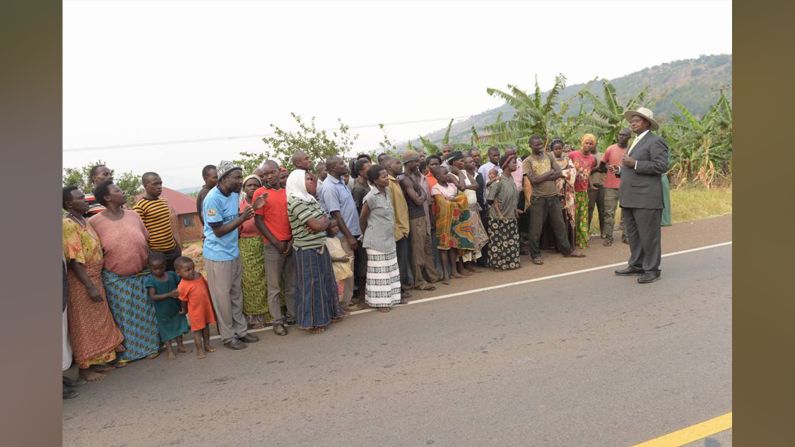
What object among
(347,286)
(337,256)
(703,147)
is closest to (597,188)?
(347,286)

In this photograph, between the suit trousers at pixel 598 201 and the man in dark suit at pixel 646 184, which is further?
the suit trousers at pixel 598 201

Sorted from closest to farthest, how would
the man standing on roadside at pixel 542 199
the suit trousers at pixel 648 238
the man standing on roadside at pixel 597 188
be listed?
the suit trousers at pixel 648 238 < the man standing on roadside at pixel 542 199 < the man standing on roadside at pixel 597 188

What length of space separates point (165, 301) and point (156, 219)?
82 centimetres

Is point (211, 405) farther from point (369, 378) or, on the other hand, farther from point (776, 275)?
point (776, 275)

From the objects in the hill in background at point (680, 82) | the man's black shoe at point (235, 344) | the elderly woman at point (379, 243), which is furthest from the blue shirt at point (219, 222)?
the hill in background at point (680, 82)

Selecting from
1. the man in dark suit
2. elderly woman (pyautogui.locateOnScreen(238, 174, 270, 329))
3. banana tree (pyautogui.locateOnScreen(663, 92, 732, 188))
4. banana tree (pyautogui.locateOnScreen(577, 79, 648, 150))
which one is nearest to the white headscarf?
elderly woman (pyautogui.locateOnScreen(238, 174, 270, 329))

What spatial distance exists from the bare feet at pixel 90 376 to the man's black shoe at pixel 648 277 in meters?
5.84

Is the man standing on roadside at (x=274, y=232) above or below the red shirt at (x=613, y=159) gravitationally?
below

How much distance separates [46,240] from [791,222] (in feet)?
4.07

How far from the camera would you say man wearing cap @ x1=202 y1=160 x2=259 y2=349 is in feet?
18.4

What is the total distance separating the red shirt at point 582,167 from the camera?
976 centimetres

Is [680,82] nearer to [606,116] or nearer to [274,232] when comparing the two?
[606,116]

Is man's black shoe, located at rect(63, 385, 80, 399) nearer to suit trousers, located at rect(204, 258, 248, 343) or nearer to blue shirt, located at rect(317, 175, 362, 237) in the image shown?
suit trousers, located at rect(204, 258, 248, 343)

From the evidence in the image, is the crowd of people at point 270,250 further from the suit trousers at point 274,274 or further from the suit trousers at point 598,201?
the suit trousers at point 598,201
